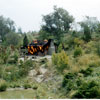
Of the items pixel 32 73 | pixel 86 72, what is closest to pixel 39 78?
pixel 32 73

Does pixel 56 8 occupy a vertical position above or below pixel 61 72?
above

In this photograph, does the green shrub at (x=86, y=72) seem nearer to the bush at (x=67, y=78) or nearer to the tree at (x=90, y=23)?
the bush at (x=67, y=78)

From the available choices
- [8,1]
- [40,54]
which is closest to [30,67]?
[8,1]

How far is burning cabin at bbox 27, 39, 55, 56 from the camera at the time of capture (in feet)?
61.3

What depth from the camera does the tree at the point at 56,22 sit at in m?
25.1

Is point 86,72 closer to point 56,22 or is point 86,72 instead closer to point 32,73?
point 32,73

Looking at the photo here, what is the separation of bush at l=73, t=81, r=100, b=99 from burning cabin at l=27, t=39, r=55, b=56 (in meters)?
13.1

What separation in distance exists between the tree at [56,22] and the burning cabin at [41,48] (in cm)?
572

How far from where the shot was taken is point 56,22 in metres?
25.2

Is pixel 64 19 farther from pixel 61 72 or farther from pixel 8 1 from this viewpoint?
pixel 61 72

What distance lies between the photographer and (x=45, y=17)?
83.9ft

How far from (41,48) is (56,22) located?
784 cm

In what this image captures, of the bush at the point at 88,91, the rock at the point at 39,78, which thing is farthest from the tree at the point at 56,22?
the bush at the point at 88,91

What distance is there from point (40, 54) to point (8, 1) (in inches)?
297
